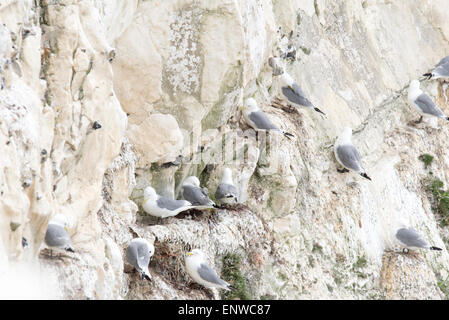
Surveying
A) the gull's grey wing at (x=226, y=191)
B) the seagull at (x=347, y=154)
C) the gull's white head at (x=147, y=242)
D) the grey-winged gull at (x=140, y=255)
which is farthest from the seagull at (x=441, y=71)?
the grey-winged gull at (x=140, y=255)

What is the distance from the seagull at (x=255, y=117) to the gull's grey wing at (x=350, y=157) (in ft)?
4.65

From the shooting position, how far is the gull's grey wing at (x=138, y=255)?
285 inches

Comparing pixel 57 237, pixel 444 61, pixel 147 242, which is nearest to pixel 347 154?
pixel 444 61

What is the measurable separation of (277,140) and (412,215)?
10.5ft

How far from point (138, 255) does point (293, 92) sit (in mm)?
4247

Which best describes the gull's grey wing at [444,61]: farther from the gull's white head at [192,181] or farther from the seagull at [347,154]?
the gull's white head at [192,181]

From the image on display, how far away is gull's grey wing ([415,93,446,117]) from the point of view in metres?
12.7

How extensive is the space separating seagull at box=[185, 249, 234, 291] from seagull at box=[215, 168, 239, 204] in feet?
4.31

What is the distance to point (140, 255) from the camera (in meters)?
7.27

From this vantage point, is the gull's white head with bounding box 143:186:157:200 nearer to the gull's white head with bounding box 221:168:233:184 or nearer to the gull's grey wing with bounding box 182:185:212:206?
the gull's grey wing with bounding box 182:185:212:206

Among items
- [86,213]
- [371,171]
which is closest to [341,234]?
[371,171]

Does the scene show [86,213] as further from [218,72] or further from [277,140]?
[277,140]

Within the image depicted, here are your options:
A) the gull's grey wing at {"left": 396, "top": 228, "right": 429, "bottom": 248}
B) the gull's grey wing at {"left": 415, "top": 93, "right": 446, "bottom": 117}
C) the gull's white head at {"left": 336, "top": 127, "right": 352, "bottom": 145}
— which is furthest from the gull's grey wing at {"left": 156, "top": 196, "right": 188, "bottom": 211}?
the gull's grey wing at {"left": 415, "top": 93, "right": 446, "bottom": 117}

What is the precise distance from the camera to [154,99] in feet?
29.0
